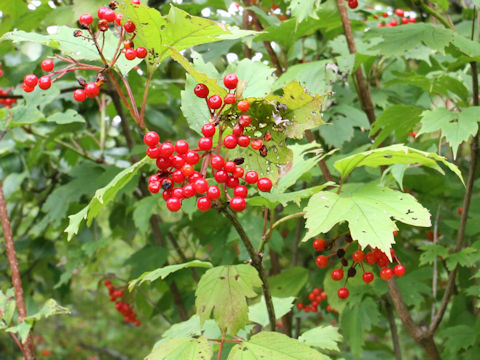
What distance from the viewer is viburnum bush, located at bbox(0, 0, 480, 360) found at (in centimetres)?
130

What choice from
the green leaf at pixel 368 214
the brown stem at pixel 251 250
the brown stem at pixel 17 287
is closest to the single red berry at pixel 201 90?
the brown stem at pixel 251 250

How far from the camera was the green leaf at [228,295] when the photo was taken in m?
1.42

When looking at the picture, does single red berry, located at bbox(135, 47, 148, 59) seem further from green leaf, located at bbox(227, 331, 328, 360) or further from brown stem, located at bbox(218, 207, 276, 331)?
green leaf, located at bbox(227, 331, 328, 360)

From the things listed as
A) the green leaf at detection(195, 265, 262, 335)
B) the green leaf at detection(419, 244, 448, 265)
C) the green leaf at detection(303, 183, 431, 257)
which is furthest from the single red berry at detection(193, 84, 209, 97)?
the green leaf at detection(419, 244, 448, 265)

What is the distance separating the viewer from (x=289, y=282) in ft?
9.23

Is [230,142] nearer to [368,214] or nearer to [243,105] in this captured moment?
[243,105]

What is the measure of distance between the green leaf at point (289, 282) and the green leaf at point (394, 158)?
1432 millimetres

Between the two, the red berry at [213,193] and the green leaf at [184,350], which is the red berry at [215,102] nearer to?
the red berry at [213,193]

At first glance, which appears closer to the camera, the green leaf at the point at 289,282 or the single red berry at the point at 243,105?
the single red berry at the point at 243,105

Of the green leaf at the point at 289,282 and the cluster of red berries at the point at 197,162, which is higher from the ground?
the cluster of red berries at the point at 197,162

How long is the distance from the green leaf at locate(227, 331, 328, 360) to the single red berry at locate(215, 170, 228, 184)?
1.64 ft

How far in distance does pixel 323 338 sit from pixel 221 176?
90 cm

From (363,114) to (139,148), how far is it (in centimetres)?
126

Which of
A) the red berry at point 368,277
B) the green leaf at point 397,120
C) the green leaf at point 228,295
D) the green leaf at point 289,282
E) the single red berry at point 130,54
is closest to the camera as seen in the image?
the single red berry at point 130,54
